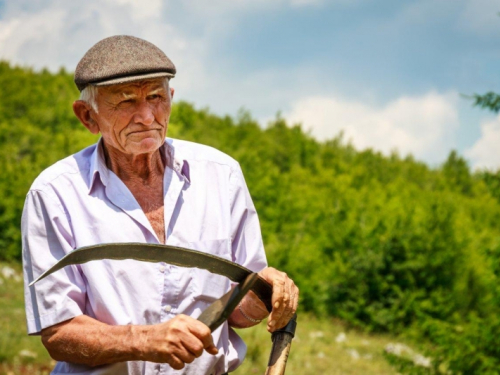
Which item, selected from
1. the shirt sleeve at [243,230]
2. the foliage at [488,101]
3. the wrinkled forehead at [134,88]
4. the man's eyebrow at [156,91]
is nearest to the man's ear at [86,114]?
the wrinkled forehead at [134,88]

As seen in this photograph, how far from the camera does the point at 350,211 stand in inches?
934

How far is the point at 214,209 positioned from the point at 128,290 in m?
0.43

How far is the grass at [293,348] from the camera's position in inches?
351

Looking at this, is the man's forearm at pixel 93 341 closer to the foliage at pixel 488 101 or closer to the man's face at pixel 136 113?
the man's face at pixel 136 113

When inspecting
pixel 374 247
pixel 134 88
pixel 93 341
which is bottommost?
pixel 374 247

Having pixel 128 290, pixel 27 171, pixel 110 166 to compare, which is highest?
pixel 110 166

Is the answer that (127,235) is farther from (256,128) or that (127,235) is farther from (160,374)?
(256,128)

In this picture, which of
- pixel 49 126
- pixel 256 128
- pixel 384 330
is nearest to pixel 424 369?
pixel 384 330

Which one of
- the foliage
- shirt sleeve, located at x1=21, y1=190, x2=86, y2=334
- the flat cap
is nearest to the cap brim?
the flat cap

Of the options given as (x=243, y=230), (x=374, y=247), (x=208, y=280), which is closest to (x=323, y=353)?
(x=374, y=247)

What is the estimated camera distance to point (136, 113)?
7.33ft

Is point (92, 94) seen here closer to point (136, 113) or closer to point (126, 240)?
point (136, 113)

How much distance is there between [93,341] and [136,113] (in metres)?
0.77

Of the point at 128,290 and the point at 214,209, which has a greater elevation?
the point at 214,209
